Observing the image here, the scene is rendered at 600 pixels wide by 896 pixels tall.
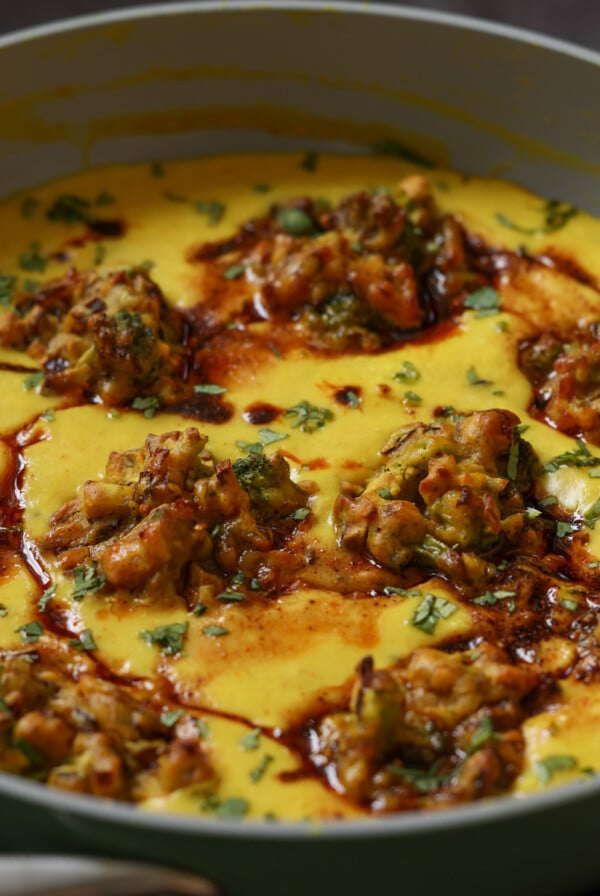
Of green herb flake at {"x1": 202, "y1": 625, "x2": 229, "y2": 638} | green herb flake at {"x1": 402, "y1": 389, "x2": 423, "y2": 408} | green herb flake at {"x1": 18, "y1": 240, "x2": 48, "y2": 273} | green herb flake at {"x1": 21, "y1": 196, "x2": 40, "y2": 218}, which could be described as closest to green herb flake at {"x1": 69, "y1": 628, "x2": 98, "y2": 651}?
green herb flake at {"x1": 202, "y1": 625, "x2": 229, "y2": 638}

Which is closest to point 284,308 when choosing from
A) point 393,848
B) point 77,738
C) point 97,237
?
point 97,237

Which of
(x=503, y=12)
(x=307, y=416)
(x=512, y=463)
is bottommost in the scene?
(x=307, y=416)

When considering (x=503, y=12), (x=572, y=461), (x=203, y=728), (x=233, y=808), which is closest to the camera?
(x=233, y=808)

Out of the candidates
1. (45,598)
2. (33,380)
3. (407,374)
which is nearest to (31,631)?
(45,598)

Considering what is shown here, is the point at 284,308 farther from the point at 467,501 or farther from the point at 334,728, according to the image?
the point at 334,728

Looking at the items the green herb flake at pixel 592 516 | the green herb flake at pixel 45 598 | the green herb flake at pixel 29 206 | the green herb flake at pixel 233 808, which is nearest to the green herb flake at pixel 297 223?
the green herb flake at pixel 29 206

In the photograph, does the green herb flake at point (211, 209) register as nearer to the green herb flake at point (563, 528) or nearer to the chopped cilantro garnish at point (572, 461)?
the chopped cilantro garnish at point (572, 461)

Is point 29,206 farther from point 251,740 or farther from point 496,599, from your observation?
point 251,740
